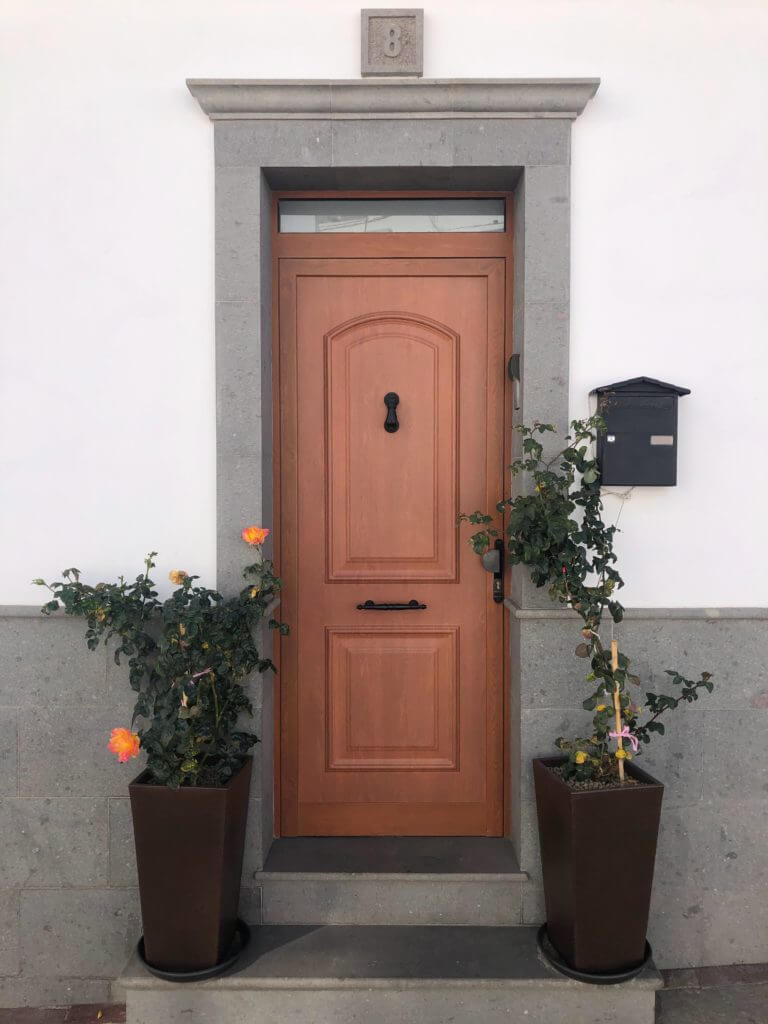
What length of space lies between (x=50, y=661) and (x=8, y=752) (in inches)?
15.8

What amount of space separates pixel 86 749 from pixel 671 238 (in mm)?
3049

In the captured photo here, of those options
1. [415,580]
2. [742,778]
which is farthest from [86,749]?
[742,778]

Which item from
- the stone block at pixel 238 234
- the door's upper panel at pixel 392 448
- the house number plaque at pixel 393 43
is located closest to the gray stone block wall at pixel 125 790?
the door's upper panel at pixel 392 448

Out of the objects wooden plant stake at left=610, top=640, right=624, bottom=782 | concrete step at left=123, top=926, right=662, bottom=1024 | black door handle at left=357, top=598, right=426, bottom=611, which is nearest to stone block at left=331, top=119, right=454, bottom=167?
black door handle at left=357, top=598, right=426, bottom=611

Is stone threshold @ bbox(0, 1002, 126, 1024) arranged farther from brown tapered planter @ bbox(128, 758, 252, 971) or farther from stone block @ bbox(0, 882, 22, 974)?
brown tapered planter @ bbox(128, 758, 252, 971)

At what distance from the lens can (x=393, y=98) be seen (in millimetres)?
2803

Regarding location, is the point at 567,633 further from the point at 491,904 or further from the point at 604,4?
the point at 604,4

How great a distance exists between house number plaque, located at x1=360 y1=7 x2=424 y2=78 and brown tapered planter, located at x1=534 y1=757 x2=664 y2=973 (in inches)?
107

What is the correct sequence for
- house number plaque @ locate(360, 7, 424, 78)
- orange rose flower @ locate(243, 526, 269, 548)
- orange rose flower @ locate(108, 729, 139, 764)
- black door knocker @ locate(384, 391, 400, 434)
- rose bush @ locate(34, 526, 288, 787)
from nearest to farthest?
orange rose flower @ locate(108, 729, 139, 764) → rose bush @ locate(34, 526, 288, 787) → orange rose flower @ locate(243, 526, 269, 548) → house number plaque @ locate(360, 7, 424, 78) → black door knocker @ locate(384, 391, 400, 434)

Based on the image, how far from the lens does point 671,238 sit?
2.88 metres

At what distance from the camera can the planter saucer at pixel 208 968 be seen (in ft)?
8.27

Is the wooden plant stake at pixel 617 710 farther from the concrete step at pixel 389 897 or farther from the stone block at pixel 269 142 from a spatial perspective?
the stone block at pixel 269 142

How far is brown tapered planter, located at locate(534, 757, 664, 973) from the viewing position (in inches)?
96.7

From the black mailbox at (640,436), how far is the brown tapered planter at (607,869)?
1.12 m
